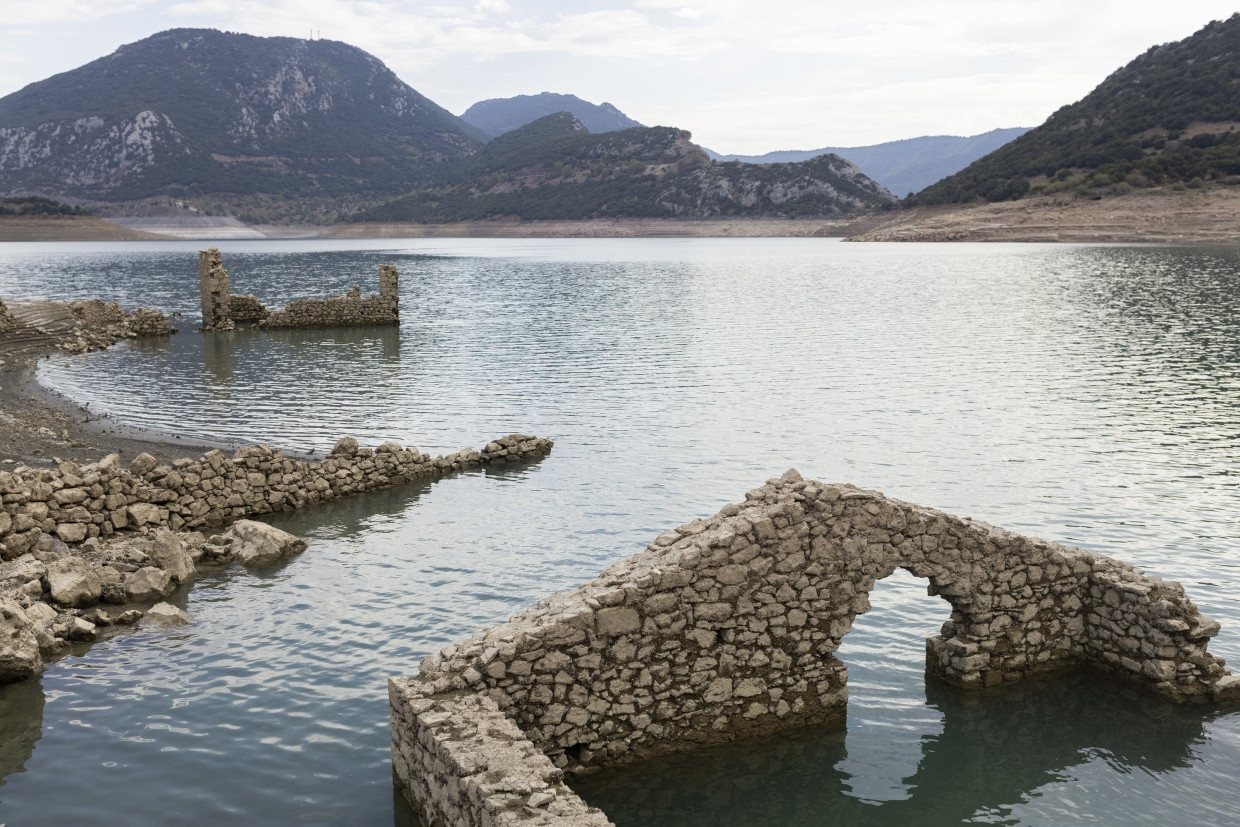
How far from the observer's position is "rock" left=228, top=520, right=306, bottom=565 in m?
18.6

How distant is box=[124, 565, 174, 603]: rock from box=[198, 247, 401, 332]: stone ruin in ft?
142

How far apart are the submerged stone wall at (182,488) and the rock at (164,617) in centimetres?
423

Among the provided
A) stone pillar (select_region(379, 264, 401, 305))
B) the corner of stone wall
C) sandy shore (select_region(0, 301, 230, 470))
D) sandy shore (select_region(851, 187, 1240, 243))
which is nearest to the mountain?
sandy shore (select_region(851, 187, 1240, 243))

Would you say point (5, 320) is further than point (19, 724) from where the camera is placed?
Yes

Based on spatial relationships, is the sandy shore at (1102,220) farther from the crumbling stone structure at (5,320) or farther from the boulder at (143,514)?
the boulder at (143,514)

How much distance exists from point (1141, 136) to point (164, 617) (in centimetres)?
16136

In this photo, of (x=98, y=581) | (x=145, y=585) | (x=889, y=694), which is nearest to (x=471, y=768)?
(x=889, y=694)

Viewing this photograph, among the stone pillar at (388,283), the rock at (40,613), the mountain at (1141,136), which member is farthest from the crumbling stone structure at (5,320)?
the mountain at (1141,136)

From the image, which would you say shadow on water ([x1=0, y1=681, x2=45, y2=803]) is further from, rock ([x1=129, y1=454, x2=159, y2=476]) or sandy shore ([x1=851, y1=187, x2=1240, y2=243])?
sandy shore ([x1=851, y1=187, x2=1240, y2=243])

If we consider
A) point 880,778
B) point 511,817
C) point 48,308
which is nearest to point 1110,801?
point 880,778

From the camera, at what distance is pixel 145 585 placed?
1670cm

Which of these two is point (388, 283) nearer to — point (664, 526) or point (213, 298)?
point (213, 298)

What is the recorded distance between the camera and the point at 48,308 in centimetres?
6047

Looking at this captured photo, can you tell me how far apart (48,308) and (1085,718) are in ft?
207
